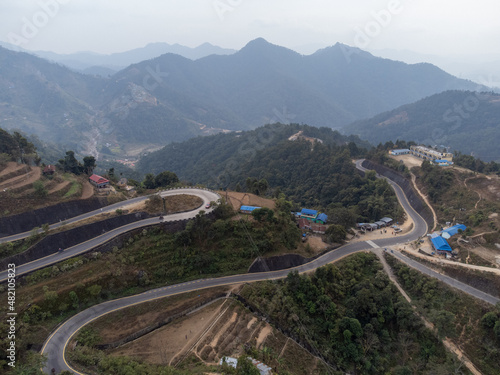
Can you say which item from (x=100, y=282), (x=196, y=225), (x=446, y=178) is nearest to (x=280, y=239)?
(x=196, y=225)

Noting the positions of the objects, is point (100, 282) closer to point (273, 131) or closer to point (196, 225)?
point (196, 225)

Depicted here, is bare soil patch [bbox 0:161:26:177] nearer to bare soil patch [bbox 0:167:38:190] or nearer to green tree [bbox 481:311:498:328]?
bare soil patch [bbox 0:167:38:190]

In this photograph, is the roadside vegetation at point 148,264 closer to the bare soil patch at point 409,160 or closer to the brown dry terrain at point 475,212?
the brown dry terrain at point 475,212

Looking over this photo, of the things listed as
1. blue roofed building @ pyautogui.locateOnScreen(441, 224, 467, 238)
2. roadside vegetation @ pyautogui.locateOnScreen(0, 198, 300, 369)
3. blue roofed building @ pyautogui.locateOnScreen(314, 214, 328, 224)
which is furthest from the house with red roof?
blue roofed building @ pyautogui.locateOnScreen(441, 224, 467, 238)

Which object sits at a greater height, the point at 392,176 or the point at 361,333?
the point at 392,176

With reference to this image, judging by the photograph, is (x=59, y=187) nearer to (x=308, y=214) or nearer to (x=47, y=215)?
(x=47, y=215)

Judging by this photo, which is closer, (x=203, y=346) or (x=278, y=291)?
(x=203, y=346)
